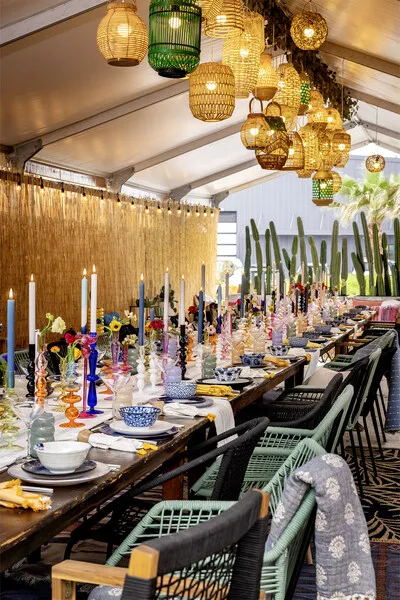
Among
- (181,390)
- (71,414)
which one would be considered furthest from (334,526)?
(181,390)

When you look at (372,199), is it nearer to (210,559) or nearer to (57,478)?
(57,478)

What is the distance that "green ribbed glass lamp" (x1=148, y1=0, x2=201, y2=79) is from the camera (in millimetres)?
4406

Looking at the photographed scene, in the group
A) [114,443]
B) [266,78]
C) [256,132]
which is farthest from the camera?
[256,132]

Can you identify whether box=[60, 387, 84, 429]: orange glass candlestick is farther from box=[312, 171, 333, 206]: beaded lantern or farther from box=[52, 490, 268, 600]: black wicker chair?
box=[312, 171, 333, 206]: beaded lantern

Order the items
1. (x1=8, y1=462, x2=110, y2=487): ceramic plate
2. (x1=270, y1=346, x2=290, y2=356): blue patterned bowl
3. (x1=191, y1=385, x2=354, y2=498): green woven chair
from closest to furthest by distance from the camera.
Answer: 1. (x1=8, y1=462, x2=110, y2=487): ceramic plate
2. (x1=191, y1=385, x2=354, y2=498): green woven chair
3. (x1=270, y1=346, x2=290, y2=356): blue patterned bowl

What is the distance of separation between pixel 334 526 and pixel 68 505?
2.27 ft

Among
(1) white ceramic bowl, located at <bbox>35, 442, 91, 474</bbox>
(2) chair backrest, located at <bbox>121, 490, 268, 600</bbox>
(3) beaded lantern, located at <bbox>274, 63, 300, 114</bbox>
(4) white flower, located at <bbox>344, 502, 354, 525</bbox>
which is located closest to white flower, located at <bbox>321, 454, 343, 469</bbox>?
(4) white flower, located at <bbox>344, 502, 354, 525</bbox>

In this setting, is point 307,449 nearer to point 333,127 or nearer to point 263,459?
point 263,459

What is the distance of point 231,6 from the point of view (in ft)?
16.8

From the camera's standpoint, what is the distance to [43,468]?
2.51 metres

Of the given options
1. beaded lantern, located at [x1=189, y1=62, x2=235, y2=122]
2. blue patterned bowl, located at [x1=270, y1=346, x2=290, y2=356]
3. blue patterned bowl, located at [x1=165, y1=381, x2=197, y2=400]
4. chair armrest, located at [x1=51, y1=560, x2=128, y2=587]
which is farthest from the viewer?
blue patterned bowl, located at [x1=270, y1=346, x2=290, y2=356]

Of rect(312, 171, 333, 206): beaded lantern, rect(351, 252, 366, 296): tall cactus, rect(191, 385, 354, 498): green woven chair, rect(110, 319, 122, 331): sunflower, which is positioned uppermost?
rect(312, 171, 333, 206): beaded lantern

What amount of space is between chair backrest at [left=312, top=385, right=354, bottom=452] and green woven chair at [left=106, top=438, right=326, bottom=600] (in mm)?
297

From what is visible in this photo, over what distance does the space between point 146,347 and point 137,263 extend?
390 inches
